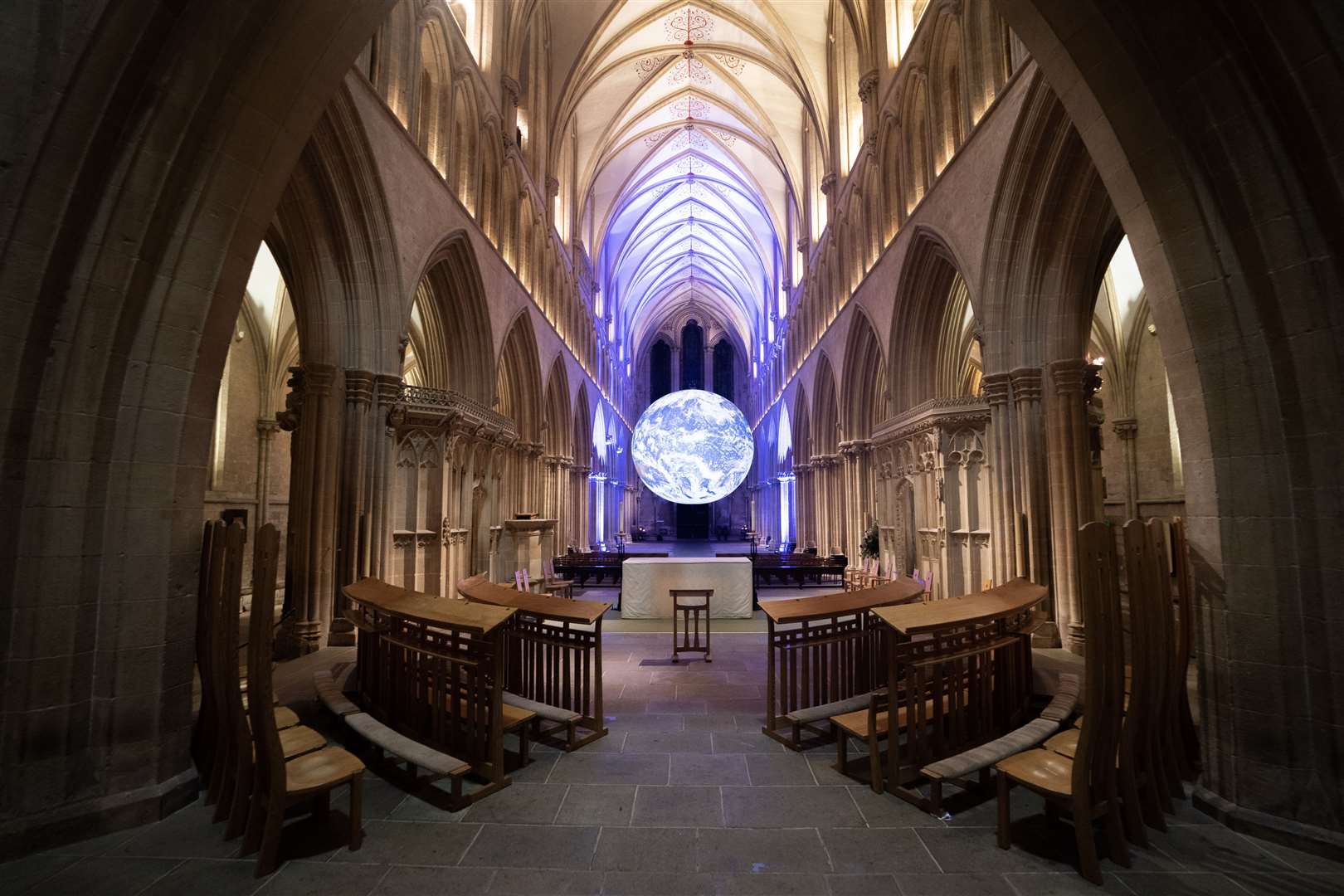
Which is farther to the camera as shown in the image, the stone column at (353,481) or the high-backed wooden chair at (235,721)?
the stone column at (353,481)

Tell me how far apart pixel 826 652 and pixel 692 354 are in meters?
37.7

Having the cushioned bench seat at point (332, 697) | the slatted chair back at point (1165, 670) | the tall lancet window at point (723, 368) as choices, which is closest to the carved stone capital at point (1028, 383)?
the slatted chair back at point (1165, 670)

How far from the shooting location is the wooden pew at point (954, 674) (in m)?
3.22

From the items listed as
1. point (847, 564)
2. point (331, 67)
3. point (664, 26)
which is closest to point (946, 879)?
point (331, 67)

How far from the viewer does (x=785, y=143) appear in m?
20.1

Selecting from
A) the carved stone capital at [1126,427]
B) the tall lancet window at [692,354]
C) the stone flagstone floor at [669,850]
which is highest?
the tall lancet window at [692,354]

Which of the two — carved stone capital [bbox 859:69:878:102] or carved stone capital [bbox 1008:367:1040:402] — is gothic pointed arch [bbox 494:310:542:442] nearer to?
carved stone capital [bbox 859:69:878:102]

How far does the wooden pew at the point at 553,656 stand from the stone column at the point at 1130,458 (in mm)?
13369

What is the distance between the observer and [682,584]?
28.8 ft

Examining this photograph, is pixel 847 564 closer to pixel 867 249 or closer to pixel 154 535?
pixel 867 249

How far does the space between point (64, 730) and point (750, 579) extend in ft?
24.0

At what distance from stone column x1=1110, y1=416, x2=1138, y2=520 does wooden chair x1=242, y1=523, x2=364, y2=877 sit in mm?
15253

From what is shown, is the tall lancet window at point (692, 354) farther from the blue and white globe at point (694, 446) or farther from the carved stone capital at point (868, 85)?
the carved stone capital at point (868, 85)

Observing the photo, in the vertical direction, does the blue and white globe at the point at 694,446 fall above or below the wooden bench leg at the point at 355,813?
above
